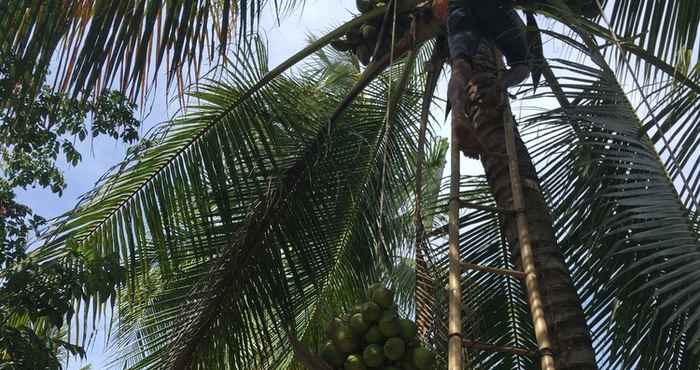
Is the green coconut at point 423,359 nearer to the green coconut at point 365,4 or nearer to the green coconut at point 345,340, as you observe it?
the green coconut at point 345,340

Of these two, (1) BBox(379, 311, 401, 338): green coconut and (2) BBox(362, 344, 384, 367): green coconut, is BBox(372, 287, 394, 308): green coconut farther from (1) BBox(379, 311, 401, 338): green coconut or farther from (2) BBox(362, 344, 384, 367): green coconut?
(2) BBox(362, 344, 384, 367): green coconut

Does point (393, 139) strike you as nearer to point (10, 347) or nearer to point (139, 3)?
point (139, 3)

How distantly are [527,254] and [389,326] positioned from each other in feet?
1.74

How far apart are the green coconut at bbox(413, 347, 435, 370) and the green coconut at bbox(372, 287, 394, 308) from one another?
24cm

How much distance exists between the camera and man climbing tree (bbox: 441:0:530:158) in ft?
Answer: 12.6

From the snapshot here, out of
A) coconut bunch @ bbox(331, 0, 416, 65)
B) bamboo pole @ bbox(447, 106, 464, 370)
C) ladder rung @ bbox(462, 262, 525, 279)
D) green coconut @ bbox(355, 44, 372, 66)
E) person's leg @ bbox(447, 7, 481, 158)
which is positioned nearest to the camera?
bamboo pole @ bbox(447, 106, 464, 370)

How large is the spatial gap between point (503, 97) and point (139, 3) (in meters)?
1.56

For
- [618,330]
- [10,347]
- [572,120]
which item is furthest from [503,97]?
[10,347]

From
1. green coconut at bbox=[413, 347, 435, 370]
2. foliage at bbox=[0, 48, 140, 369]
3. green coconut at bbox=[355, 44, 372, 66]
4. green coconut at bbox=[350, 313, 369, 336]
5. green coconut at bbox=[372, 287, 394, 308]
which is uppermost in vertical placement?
green coconut at bbox=[355, 44, 372, 66]

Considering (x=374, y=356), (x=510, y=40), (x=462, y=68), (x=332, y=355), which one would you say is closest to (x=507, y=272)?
(x=374, y=356)

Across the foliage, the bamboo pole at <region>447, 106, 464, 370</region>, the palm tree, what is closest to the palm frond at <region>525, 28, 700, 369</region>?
the palm tree

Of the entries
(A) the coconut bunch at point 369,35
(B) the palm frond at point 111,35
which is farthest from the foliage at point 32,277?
(A) the coconut bunch at point 369,35

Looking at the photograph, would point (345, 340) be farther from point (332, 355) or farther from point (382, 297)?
point (382, 297)

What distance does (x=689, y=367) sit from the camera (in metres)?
3.51
